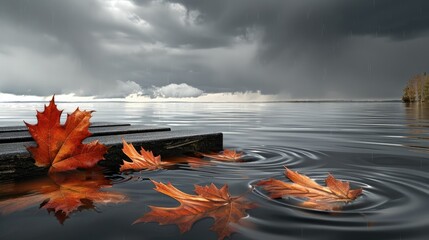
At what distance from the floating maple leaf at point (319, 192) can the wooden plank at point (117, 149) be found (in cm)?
155

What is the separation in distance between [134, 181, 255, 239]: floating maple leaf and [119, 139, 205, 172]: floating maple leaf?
1241 mm

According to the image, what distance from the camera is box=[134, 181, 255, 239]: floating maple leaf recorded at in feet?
5.17

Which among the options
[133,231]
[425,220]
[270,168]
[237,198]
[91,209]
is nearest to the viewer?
[133,231]

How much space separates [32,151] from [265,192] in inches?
72.0

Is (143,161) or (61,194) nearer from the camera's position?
(61,194)

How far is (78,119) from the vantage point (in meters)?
2.48

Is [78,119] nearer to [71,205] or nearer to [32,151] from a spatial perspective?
[32,151]

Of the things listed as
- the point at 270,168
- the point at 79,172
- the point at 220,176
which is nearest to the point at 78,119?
the point at 79,172

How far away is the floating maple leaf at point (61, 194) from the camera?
1.90 metres

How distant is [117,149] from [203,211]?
5.64 ft

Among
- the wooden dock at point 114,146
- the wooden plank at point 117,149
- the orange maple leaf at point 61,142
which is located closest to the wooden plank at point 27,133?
the wooden dock at point 114,146

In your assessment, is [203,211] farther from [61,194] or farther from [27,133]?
[27,133]

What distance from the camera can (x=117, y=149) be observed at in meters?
3.18

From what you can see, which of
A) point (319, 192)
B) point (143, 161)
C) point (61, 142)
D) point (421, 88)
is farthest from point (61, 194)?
point (421, 88)
